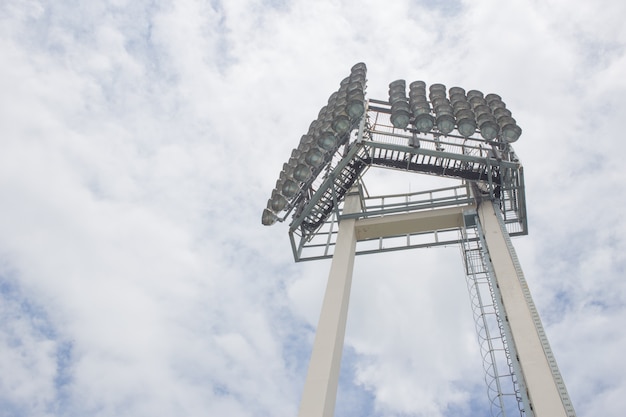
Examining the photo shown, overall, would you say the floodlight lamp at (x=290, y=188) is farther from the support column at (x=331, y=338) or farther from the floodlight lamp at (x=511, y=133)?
the floodlight lamp at (x=511, y=133)

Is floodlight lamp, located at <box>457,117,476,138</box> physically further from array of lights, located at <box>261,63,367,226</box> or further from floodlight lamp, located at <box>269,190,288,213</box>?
floodlight lamp, located at <box>269,190,288,213</box>

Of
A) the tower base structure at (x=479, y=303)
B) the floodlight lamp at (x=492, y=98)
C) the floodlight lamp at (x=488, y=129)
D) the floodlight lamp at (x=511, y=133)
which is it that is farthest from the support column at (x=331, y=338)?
the floodlight lamp at (x=492, y=98)

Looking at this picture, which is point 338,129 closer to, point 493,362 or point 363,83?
point 363,83

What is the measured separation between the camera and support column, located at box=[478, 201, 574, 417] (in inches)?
505

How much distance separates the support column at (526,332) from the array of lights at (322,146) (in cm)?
695

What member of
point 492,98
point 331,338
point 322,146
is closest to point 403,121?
point 322,146

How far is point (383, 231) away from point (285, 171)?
618cm

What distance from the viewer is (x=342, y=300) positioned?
17.2 meters

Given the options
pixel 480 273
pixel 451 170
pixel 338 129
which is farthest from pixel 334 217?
pixel 480 273

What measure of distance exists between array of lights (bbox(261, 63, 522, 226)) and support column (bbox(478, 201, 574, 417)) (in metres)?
4.01

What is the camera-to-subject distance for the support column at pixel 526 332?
12836mm

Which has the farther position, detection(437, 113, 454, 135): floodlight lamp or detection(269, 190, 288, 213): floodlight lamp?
detection(269, 190, 288, 213): floodlight lamp

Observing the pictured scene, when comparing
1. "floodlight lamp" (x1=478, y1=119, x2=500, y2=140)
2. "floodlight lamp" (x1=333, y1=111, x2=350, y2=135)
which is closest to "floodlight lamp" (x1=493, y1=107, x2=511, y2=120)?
"floodlight lamp" (x1=478, y1=119, x2=500, y2=140)

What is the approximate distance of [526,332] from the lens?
47.3 ft
